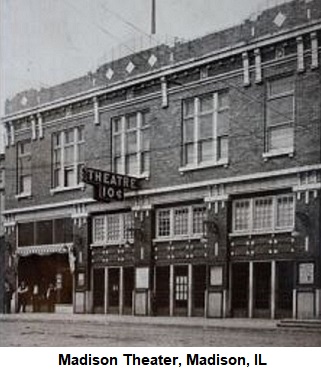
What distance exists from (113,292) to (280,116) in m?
1.61

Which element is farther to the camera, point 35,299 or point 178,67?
point 35,299

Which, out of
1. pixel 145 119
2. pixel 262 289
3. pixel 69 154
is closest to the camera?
pixel 262 289

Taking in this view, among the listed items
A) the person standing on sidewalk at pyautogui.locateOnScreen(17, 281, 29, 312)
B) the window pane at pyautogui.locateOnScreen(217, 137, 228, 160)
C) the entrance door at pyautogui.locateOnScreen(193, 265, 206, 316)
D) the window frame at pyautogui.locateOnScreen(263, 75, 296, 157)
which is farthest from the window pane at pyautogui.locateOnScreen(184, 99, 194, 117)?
the person standing on sidewalk at pyautogui.locateOnScreen(17, 281, 29, 312)

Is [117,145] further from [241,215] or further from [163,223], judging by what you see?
[241,215]

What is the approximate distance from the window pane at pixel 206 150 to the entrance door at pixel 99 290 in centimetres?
A: 105

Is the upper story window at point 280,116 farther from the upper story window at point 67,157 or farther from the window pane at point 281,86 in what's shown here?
the upper story window at point 67,157

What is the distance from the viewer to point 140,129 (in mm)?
4969

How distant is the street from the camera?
4176 millimetres

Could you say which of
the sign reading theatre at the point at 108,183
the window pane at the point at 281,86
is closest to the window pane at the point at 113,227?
the sign reading theatre at the point at 108,183

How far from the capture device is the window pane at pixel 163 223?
491 cm

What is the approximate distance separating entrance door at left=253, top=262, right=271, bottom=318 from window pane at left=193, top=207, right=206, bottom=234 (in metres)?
0.42

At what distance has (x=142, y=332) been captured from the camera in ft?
15.0

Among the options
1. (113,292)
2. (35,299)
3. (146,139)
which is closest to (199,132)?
(146,139)

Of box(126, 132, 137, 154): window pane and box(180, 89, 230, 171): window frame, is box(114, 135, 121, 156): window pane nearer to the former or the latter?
box(126, 132, 137, 154): window pane
